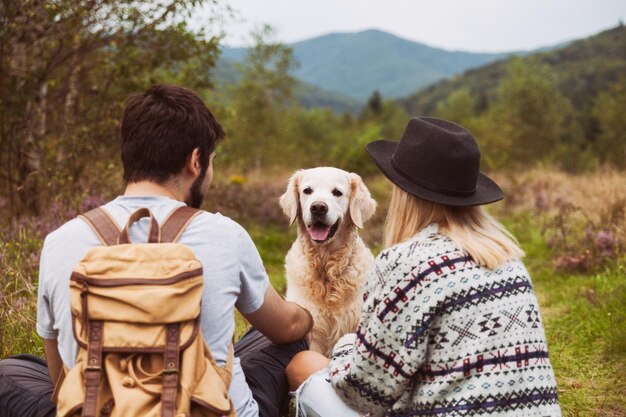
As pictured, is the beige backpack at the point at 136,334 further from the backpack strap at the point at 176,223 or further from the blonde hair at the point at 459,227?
the blonde hair at the point at 459,227

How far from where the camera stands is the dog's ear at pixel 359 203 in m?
4.04

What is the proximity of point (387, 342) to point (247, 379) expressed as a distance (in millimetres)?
831

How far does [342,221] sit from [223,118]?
4.87 meters

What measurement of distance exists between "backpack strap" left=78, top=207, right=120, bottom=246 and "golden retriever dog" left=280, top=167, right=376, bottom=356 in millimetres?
2042

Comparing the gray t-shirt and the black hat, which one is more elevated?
the black hat

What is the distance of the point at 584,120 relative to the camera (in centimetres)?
4766

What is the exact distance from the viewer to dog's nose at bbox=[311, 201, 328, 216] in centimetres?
384

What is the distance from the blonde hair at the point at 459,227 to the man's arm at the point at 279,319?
487 mm


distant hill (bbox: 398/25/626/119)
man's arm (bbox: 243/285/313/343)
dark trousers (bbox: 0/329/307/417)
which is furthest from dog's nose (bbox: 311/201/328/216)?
distant hill (bbox: 398/25/626/119)

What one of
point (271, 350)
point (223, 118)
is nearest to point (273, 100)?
point (223, 118)

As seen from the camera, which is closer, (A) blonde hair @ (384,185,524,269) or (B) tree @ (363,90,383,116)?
(A) blonde hair @ (384,185,524,269)

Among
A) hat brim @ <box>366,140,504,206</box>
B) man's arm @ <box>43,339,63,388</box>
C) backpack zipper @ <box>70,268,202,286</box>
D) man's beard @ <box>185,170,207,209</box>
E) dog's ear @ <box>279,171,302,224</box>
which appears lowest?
man's arm @ <box>43,339,63,388</box>

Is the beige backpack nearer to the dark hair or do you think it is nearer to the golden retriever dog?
the dark hair

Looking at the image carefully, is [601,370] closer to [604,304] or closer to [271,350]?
[604,304]
